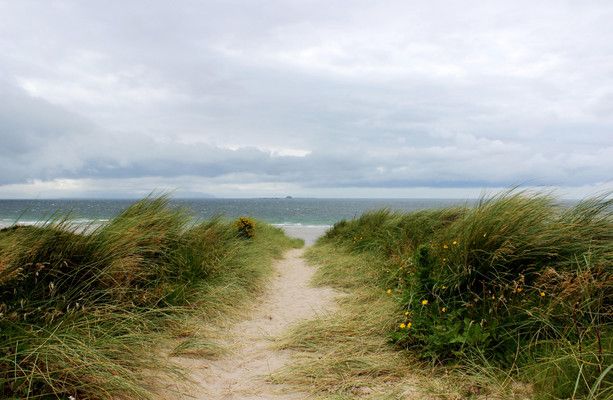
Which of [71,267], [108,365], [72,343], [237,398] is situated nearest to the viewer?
[108,365]

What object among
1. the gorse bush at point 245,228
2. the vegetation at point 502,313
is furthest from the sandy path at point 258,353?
the gorse bush at point 245,228

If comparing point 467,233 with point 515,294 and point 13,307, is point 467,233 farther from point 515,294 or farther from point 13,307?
point 13,307

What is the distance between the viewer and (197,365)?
4016mm

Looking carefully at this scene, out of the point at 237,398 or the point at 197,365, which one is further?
the point at 197,365

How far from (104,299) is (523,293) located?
168 inches

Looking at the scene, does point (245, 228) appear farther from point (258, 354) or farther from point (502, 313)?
point (502, 313)

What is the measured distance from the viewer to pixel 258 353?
4.50m

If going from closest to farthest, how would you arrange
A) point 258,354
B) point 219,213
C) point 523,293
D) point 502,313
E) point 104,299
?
1. point 502,313
2. point 523,293
3. point 104,299
4. point 258,354
5. point 219,213

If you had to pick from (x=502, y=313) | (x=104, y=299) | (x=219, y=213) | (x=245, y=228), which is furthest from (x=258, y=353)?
(x=245, y=228)

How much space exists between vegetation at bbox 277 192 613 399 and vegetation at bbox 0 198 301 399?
136 centimetres

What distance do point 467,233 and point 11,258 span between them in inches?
182

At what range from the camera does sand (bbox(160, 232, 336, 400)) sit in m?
3.55

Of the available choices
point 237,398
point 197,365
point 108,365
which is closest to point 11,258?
point 108,365

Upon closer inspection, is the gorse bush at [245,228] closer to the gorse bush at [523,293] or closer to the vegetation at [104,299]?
the vegetation at [104,299]
